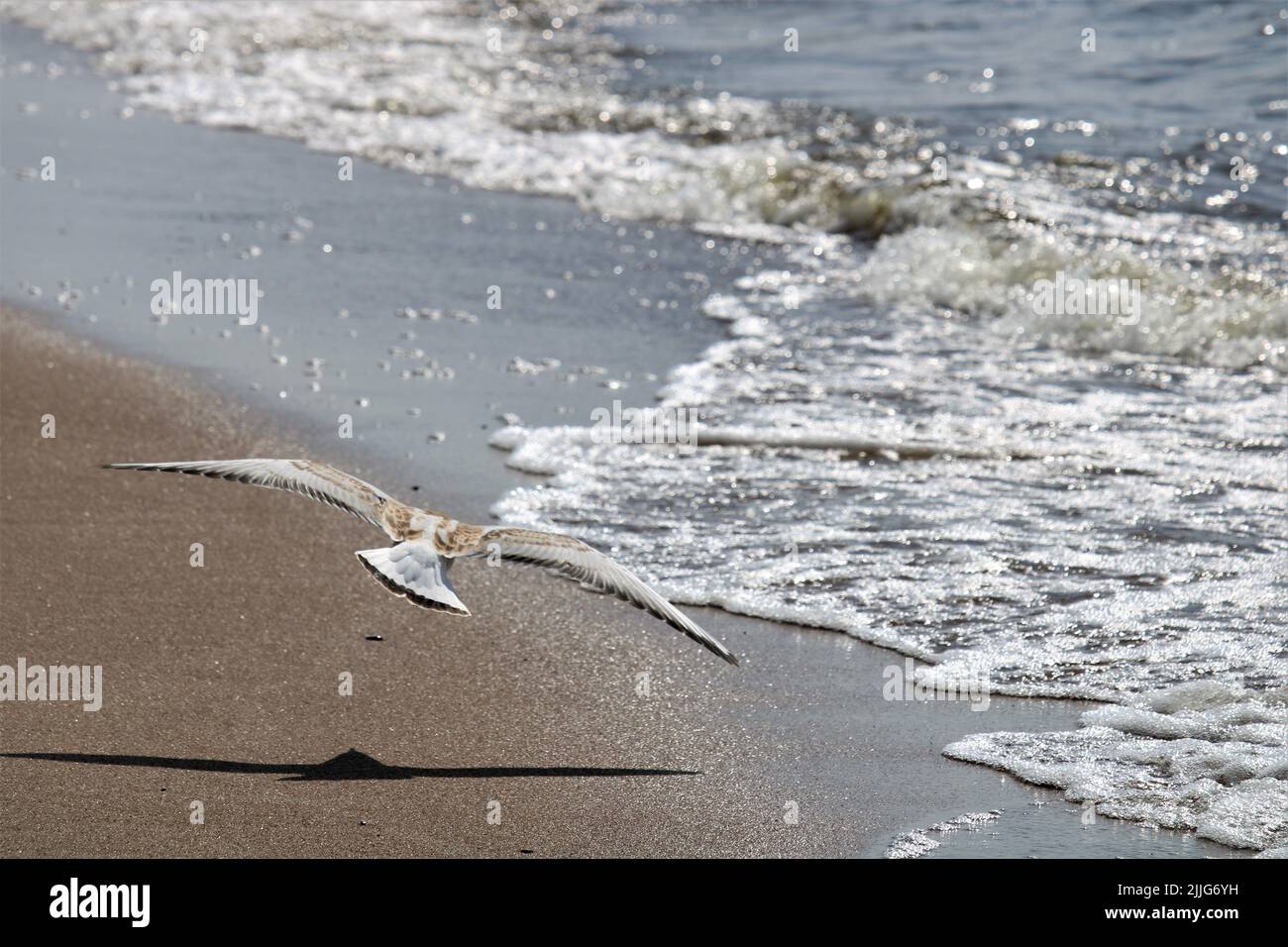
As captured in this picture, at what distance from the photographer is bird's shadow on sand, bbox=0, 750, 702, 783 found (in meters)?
4.67

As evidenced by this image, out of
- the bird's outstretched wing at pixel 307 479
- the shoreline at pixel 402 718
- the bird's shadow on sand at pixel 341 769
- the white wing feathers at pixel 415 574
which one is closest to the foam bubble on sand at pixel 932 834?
the shoreline at pixel 402 718

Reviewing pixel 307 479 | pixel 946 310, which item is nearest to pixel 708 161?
pixel 946 310

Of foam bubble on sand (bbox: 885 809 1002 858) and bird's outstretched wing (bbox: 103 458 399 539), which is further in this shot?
bird's outstretched wing (bbox: 103 458 399 539)

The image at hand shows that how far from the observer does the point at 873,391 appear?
834cm

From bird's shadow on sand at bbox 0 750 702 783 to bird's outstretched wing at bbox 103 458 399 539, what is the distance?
785 millimetres

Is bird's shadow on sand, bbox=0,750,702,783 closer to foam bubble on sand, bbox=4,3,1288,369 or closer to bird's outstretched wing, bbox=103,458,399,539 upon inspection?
bird's outstretched wing, bbox=103,458,399,539

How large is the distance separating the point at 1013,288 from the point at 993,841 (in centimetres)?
646

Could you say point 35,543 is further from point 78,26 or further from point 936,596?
point 78,26

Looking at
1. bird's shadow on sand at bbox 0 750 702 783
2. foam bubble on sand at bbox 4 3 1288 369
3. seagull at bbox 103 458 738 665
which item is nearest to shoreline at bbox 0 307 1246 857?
bird's shadow on sand at bbox 0 750 702 783

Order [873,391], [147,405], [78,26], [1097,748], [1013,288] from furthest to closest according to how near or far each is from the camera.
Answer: [78,26]
[1013,288]
[873,391]
[147,405]
[1097,748]

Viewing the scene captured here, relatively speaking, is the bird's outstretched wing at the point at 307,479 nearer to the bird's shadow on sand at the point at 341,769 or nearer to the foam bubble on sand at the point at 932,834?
the bird's shadow on sand at the point at 341,769

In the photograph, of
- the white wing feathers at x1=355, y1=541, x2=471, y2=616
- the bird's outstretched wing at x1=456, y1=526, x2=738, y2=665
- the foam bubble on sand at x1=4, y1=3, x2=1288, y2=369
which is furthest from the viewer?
the foam bubble on sand at x1=4, y1=3, x2=1288, y2=369
